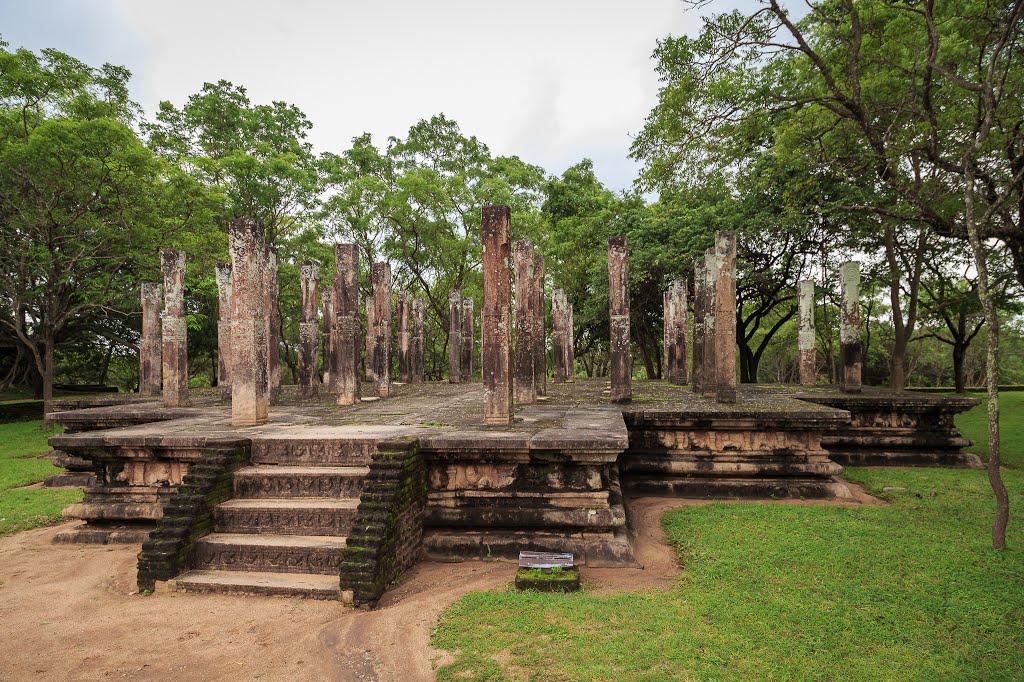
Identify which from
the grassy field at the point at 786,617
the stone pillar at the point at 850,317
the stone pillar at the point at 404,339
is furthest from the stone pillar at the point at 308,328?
the stone pillar at the point at 850,317

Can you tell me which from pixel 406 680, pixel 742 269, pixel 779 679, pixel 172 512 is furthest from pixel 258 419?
pixel 742 269

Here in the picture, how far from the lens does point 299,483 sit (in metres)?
5.41

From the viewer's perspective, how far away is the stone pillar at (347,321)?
11.1m

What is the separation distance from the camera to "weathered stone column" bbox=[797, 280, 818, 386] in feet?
47.2

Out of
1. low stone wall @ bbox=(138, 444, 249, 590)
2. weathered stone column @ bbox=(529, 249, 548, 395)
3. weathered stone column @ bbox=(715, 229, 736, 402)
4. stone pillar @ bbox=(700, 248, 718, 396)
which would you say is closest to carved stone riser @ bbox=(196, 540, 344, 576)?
low stone wall @ bbox=(138, 444, 249, 590)

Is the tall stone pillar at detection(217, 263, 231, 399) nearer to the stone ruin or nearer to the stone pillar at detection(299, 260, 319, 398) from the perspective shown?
the stone ruin

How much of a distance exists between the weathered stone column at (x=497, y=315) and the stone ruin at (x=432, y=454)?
0.09 ft

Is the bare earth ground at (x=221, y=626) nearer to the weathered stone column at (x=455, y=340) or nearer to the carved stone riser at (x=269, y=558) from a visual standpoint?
the carved stone riser at (x=269, y=558)

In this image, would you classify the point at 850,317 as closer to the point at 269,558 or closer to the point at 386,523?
the point at 386,523

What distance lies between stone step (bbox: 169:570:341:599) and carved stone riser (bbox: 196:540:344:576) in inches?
2.2

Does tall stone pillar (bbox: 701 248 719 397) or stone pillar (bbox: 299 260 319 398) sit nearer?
tall stone pillar (bbox: 701 248 719 397)

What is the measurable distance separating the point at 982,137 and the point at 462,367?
704 inches

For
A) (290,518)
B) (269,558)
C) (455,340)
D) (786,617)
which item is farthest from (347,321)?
(786,617)

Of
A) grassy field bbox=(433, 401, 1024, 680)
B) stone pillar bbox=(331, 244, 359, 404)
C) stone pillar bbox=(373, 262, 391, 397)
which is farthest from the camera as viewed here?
stone pillar bbox=(373, 262, 391, 397)
